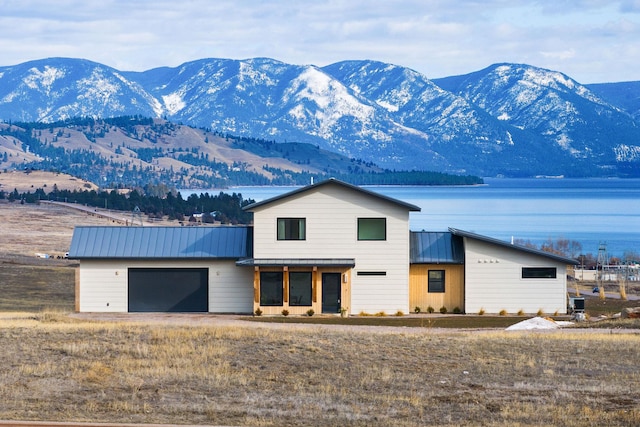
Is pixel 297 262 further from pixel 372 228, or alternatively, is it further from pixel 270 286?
pixel 372 228

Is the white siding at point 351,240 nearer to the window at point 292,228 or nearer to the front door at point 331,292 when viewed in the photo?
the window at point 292,228

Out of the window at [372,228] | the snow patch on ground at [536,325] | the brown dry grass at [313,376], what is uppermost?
the window at [372,228]

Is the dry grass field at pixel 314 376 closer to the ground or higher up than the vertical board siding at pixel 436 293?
closer to the ground

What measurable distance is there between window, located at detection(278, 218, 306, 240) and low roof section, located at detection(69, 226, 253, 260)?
5.17 feet

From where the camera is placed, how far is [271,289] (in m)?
46.9

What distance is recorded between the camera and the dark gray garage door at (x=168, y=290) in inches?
1876

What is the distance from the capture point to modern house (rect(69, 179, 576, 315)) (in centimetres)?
4722

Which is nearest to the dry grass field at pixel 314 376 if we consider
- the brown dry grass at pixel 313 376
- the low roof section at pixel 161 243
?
the brown dry grass at pixel 313 376

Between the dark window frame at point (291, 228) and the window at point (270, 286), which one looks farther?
the dark window frame at point (291, 228)

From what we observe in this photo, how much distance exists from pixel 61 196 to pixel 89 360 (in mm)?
143616

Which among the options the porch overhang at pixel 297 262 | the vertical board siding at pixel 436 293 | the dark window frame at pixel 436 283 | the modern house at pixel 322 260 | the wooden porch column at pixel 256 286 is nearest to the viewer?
the porch overhang at pixel 297 262

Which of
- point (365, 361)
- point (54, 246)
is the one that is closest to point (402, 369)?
point (365, 361)

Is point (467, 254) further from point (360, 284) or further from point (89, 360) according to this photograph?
point (89, 360)

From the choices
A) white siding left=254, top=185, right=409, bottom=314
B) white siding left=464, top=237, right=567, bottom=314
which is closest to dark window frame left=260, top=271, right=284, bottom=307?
white siding left=254, top=185, right=409, bottom=314
